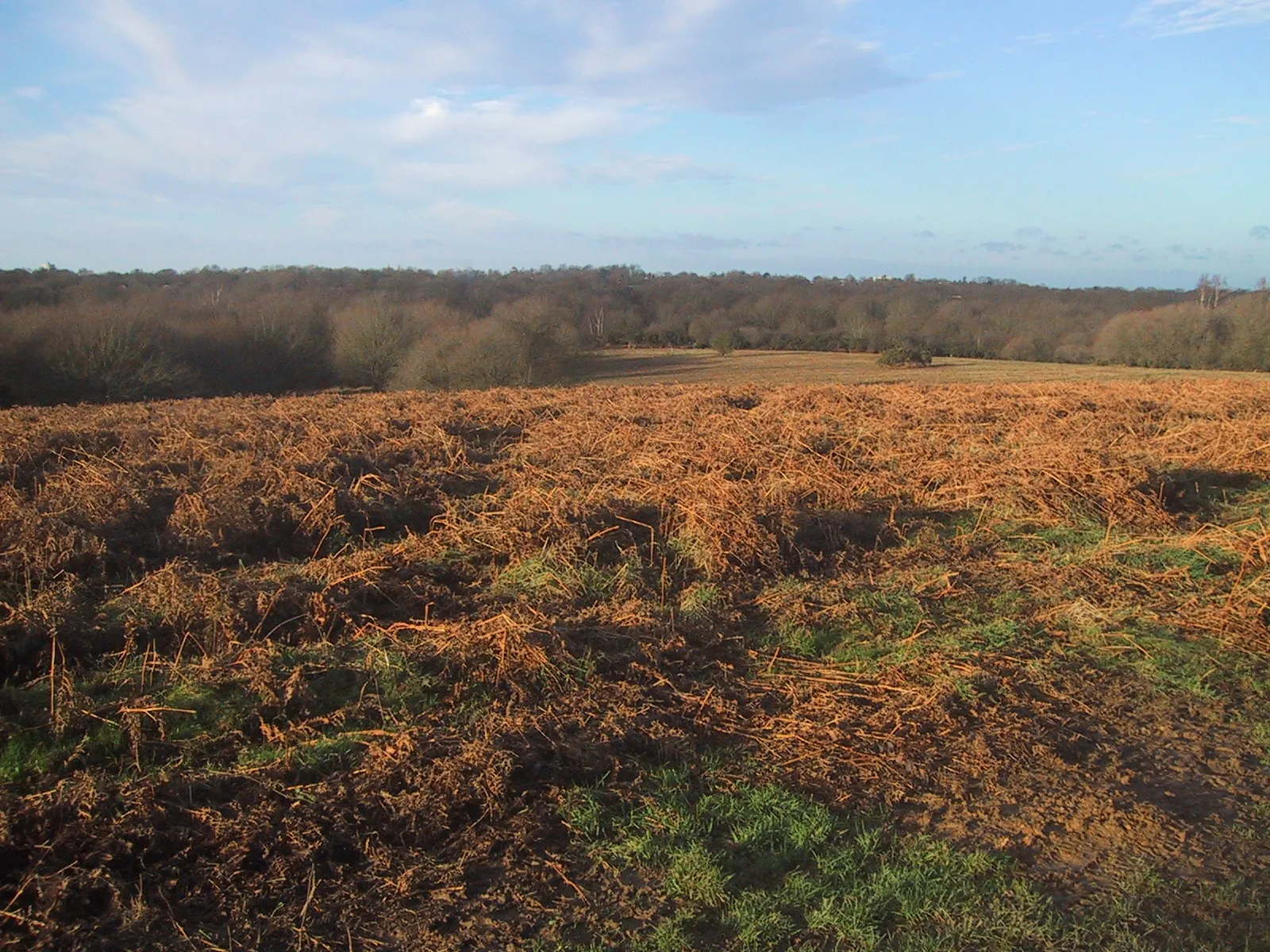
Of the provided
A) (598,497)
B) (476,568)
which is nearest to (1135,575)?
(598,497)

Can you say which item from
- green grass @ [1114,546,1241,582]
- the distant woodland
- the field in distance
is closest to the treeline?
the distant woodland

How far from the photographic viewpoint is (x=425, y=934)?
2.46 meters

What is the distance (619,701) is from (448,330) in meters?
28.8

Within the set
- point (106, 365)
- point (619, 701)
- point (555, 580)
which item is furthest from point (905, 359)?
point (619, 701)

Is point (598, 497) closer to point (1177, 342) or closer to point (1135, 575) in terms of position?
point (1135, 575)

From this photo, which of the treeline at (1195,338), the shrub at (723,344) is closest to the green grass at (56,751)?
the treeline at (1195,338)

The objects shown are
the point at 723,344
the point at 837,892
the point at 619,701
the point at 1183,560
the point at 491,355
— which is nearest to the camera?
the point at 837,892

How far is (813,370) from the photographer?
35.5m

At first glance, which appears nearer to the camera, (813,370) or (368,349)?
(368,349)

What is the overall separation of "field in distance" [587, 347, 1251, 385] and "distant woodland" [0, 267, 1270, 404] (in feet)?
6.99

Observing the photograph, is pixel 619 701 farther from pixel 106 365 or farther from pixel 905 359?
pixel 905 359

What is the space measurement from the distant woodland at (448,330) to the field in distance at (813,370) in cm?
213

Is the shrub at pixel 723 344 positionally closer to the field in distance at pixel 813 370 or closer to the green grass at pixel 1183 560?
the field in distance at pixel 813 370

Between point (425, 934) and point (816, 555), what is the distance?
4.02 metres
